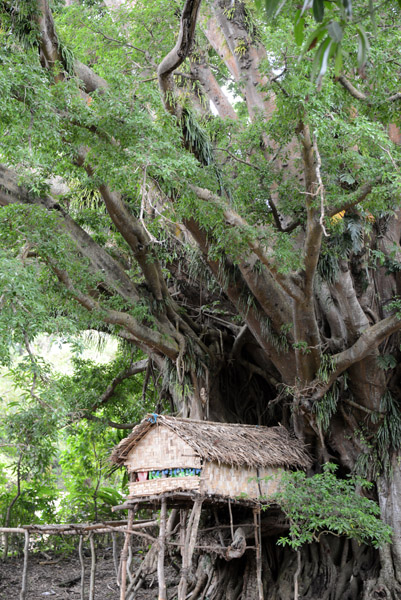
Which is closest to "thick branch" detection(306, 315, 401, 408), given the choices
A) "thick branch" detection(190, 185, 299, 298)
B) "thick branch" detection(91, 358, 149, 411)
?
"thick branch" detection(190, 185, 299, 298)

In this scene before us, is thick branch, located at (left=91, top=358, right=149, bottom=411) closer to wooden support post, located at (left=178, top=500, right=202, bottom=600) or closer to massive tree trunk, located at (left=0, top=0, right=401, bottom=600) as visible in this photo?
massive tree trunk, located at (left=0, top=0, right=401, bottom=600)

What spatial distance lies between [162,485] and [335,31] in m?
5.26

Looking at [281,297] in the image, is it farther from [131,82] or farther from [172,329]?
[131,82]

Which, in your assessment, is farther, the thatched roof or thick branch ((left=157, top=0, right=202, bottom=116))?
the thatched roof

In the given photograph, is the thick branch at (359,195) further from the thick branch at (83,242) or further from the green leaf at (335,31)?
the green leaf at (335,31)

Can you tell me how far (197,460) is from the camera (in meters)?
5.98

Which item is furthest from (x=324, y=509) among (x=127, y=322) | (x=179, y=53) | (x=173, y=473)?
(x=179, y=53)

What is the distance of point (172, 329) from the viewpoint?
8.07 m

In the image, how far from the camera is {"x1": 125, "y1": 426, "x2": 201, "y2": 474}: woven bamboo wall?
605 cm

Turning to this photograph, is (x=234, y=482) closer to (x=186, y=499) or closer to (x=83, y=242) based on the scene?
(x=186, y=499)

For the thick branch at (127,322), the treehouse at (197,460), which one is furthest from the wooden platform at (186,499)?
the thick branch at (127,322)

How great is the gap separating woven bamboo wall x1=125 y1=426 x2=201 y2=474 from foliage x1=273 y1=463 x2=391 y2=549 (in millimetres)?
1113

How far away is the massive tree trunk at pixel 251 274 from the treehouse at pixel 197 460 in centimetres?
107

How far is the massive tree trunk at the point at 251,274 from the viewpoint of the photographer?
6.02 metres
